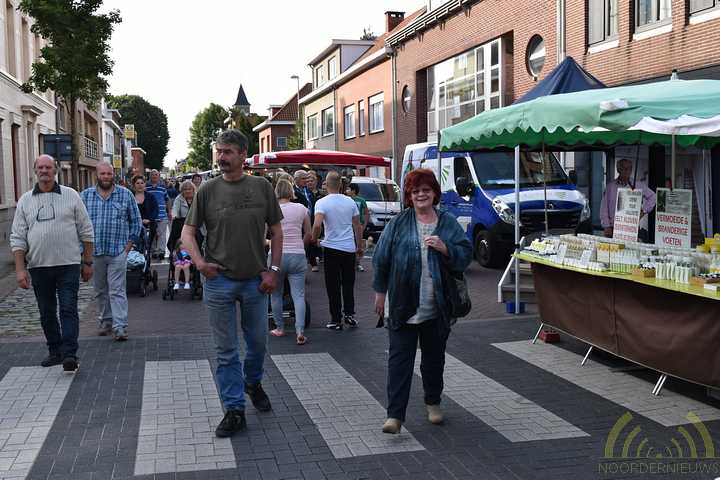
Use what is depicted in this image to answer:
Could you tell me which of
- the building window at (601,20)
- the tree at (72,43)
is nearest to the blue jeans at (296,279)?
the building window at (601,20)

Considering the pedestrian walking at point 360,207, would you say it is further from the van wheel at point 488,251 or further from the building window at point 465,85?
the building window at point 465,85

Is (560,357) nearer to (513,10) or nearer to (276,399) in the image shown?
(276,399)

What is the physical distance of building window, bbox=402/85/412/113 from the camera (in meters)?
31.8

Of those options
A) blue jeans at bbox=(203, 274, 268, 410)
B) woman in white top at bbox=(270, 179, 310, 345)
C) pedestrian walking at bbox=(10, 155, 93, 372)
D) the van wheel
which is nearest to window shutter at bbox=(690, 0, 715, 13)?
the van wheel

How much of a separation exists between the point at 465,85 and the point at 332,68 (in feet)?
70.4

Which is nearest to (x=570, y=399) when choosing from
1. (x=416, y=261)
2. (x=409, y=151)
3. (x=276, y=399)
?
(x=416, y=261)

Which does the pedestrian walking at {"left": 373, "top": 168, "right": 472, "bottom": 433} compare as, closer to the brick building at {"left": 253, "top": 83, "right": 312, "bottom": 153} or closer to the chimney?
the chimney

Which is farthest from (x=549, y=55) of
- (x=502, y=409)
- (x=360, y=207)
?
(x=502, y=409)

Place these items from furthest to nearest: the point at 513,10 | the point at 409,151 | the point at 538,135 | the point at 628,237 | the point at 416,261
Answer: the point at 513,10
the point at 409,151
the point at 538,135
the point at 628,237
the point at 416,261

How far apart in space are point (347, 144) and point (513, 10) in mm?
21124

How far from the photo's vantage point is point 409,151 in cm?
1838

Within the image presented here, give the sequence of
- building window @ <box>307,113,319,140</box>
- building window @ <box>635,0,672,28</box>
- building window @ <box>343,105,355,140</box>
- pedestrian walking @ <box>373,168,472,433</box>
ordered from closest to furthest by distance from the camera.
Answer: pedestrian walking @ <box>373,168,472,433</box> < building window @ <box>635,0,672,28</box> < building window @ <box>343,105,355,140</box> < building window @ <box>307,113,319,140</box>

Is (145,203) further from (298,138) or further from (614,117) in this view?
(298,138)

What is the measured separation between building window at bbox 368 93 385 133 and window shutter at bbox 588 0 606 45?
1749 cm
